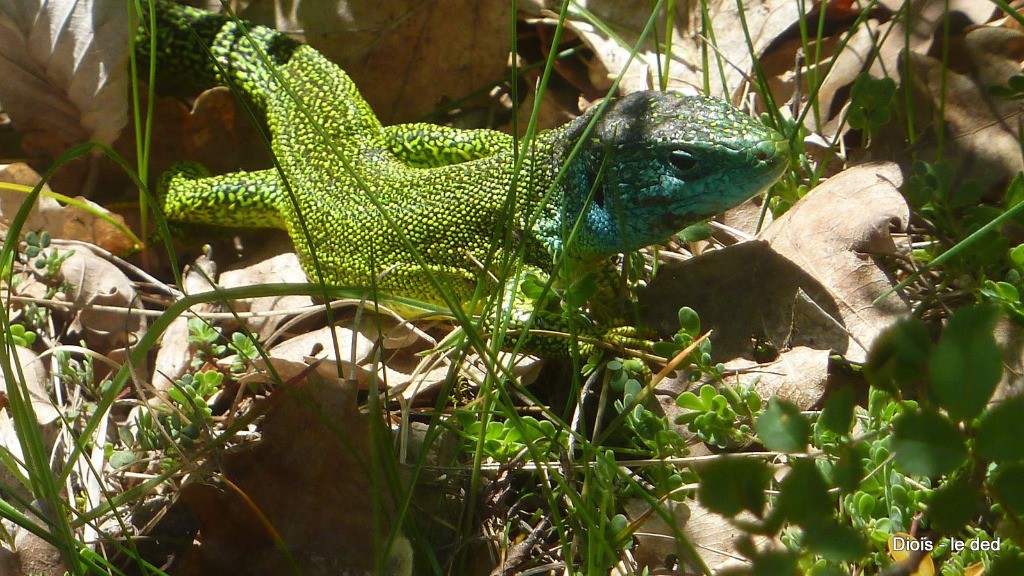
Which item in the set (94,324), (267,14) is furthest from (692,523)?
(267,14)

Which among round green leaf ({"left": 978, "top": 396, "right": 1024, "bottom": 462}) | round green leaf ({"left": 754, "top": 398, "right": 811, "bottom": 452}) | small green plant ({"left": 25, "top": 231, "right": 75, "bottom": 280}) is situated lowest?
small green plant ({"left": 25, "top": 231, "right": 75, "bottom": 280})

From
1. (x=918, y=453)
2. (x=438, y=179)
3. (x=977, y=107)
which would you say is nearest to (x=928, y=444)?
(x=918, y=453)

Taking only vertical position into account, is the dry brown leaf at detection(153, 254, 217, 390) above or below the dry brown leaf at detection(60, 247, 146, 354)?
below

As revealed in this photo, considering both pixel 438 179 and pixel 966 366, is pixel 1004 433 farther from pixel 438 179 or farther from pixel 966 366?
pixel 438 179

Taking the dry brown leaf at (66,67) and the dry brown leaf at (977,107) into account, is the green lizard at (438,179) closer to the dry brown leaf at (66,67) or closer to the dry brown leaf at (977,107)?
the dry brown leaf at (66,67)

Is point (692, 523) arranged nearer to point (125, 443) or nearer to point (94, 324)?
point (125, 443)

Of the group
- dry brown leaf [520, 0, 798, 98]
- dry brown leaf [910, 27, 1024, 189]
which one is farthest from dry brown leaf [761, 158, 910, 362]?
dry brown leaf [520, 0, 798, 98]

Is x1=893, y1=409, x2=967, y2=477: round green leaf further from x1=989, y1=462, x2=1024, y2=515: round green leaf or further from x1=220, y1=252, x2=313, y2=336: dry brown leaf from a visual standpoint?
x1=220, y1=252, x2=313, y2=336: dry brown leaf
